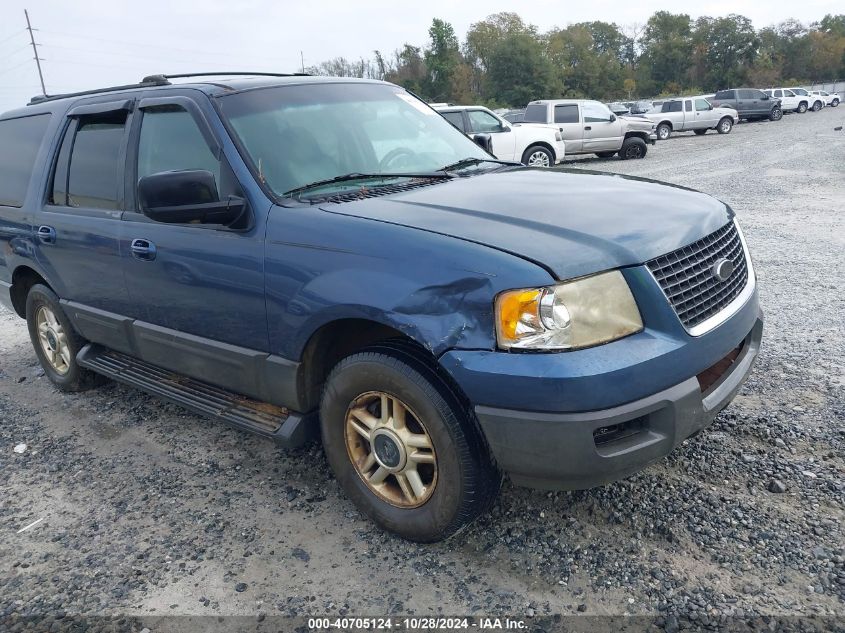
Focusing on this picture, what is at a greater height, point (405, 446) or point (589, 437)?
point (589, 437)

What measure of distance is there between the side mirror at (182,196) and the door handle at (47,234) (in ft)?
5.46

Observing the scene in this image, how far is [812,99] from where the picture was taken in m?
43.4

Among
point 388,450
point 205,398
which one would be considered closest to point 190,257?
point 205,398

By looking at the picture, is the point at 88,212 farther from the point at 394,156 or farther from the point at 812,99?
the point at 812,99

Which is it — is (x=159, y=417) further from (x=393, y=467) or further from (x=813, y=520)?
(x=813, y=520)

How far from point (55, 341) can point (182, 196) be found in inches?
99.6

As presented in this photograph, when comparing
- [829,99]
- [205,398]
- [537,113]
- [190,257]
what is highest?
[537,113]

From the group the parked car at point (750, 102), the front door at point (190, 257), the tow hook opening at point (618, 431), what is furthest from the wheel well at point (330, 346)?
the parked car at point (750, 102)

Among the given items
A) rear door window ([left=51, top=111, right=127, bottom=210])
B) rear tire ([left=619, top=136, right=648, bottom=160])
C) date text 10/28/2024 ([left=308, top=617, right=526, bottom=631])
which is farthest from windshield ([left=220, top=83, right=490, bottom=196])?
rear tire ([left=619, top=136, right=648, bottom=160])

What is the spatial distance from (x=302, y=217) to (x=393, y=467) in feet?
3.69

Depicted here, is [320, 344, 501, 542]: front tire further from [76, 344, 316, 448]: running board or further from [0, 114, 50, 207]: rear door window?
[0, 114, 50, 207]: rear door window

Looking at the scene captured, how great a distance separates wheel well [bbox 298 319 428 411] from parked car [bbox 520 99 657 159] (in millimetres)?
17101

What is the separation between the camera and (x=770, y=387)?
4.07 metres

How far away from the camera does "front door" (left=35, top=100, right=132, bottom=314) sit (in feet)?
12.3
